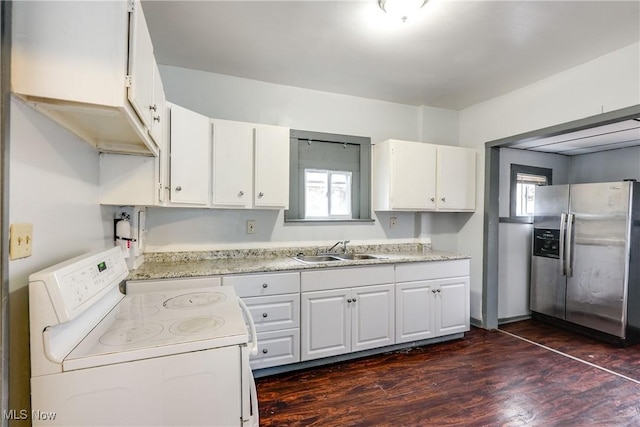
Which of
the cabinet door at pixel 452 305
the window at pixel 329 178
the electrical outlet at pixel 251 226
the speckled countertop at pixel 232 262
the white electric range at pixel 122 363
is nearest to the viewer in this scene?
the white electric range at pixel 122 363

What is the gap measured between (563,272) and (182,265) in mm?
3908

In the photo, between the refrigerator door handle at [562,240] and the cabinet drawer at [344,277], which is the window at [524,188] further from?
the cabinet drawer at [344,277]

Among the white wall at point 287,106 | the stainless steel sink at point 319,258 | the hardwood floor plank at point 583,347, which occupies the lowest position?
the hardwood floor plank at point 583,347

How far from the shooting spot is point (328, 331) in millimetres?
2510

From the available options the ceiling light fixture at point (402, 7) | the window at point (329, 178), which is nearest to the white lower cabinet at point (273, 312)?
the window at point (329, 178)

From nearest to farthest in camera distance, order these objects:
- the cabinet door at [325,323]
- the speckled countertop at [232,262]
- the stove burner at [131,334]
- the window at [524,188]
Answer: the stove burner at [131,334], the speckled countertop at [232,262], the cabinet door at [325,323], the window at [524,188]

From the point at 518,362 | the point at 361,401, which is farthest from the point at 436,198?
the point at 361,401

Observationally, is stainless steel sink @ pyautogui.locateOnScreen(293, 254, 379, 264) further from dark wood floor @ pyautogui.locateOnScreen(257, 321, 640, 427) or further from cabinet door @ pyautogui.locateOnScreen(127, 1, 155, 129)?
cabinet door @ pyautogui.locateOnScreen(127, 1, 155, 129)

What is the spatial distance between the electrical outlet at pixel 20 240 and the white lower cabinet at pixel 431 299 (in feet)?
7.96

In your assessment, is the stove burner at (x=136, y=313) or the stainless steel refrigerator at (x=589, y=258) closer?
the stove burner at (x=136, y=313)

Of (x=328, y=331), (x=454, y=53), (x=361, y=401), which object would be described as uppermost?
(x=454, y=53)

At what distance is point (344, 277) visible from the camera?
8.45 ft

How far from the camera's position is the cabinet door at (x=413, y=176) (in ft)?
10.2

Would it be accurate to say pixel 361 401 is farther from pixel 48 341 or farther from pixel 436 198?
pixel 436 198
